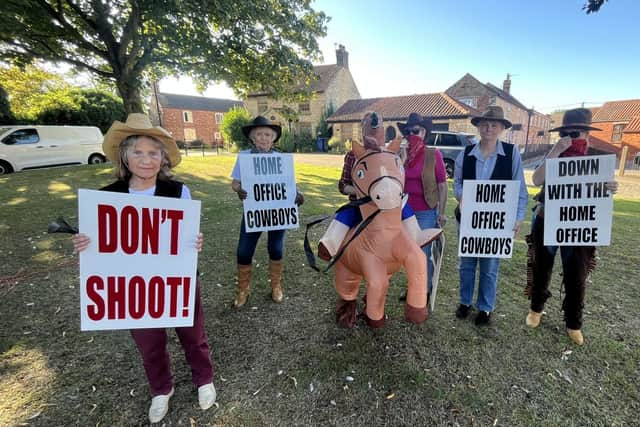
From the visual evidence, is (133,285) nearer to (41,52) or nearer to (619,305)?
(619,305)

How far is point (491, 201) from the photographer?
269 centimetres

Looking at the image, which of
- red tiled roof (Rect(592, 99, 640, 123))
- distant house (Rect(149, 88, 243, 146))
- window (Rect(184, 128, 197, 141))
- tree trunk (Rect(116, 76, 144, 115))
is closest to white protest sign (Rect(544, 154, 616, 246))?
tree trunk (Rect(116, 76, 144, 115))

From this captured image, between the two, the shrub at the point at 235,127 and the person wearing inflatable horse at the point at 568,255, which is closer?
the person wearing inflatable horse at the point at 568,255

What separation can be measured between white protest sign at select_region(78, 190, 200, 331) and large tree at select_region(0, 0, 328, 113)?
6278 millimetres

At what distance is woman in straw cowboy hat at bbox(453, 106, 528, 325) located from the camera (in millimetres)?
2654

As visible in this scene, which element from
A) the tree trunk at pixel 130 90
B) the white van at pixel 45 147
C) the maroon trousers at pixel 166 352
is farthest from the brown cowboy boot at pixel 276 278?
the white van at pixel 45 147

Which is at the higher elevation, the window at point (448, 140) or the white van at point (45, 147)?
the window at point (448, 140)

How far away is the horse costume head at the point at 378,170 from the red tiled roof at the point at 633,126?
3730cm

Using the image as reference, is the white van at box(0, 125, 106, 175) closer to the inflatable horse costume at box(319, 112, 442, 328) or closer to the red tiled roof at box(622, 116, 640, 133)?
the inflatable horse costume at box(319, 112, 442, 328)

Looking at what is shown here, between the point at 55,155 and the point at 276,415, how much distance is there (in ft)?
52.2

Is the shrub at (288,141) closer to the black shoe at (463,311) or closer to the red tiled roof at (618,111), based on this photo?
the black shoe at (463,311)

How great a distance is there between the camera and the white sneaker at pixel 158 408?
2008 millimetres

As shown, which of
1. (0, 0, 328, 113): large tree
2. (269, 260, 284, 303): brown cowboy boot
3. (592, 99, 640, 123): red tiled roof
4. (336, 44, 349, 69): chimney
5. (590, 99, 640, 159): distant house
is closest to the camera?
(269, 260, 284, 303): brown cowboy boot

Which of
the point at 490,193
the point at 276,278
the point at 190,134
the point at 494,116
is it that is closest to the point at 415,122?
the point at 494,116
